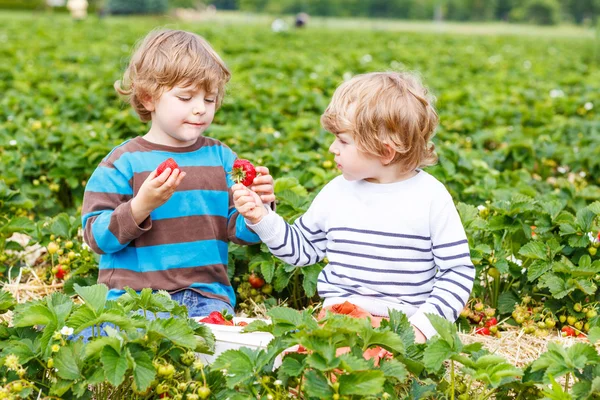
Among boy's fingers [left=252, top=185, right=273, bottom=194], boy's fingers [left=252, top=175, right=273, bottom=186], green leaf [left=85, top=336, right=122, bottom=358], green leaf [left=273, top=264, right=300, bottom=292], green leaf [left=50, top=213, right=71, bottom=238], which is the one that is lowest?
green leaf [left=273, top=264, right=300, bottom=292]

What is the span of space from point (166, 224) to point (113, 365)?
2.92ft

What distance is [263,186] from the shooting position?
2.67 meters

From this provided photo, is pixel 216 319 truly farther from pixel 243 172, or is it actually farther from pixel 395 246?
pixel 395 246

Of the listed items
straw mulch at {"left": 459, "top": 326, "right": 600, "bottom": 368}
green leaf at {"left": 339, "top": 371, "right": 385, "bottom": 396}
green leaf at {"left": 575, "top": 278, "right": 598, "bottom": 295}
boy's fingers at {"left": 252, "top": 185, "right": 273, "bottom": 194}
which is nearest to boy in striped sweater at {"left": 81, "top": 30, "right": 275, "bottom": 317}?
boy's fingers at {"left": 252, "top": 185, "right": 273, "bottom": 194}

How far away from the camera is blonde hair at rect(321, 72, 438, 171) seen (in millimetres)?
2486

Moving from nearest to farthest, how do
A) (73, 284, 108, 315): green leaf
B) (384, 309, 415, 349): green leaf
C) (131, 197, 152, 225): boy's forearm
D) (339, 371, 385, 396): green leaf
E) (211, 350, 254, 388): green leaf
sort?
(339, 371, 385, 396): green leaf < (211, 350, 254, 388): green leaf < (73, 284, 108, 315): green leaf < (384, 309, 415, 349): green leaf < (131, 197, 152, 225): boy's forearm

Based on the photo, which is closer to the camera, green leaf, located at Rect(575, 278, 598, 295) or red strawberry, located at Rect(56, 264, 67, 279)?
green leaf, located at Rect(575, 278, 598, 295)

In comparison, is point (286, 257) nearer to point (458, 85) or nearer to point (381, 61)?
point (458, 85)

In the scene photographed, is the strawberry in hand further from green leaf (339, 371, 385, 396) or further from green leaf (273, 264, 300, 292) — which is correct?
green leaf (339, 371, 385, 396)

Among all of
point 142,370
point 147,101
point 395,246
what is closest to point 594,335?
point 395,246

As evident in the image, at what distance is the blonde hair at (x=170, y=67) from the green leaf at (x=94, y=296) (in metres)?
0.88

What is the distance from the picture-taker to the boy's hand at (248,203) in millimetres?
2572

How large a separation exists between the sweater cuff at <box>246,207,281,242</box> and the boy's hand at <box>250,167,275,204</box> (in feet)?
0.20

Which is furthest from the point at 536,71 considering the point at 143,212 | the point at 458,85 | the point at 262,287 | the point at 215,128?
the point at 143,212
